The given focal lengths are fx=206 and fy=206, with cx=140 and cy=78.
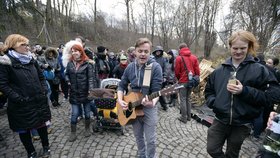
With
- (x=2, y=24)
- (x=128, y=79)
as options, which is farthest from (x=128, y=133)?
(x=2, y=24)

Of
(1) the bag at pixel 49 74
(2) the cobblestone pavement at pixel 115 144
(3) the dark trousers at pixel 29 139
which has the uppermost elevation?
(1) the bag at pixel 49 74

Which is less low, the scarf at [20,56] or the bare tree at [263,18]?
the bare tree at [263,18]

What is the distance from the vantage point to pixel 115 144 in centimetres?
436

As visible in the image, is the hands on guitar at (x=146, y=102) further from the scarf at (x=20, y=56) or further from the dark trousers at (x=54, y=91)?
the dark trousers at (x=54, y=91)

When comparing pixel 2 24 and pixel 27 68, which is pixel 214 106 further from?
pixel 2 24

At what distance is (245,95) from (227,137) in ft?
2.62

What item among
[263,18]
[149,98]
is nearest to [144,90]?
[149,98]

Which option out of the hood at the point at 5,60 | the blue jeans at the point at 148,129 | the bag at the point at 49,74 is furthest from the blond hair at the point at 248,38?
the bag at the point at 49,74

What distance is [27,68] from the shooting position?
3469mm

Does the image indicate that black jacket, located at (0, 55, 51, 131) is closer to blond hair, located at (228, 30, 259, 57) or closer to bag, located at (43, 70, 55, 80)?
bag, located at (43, 70, 55, 80)

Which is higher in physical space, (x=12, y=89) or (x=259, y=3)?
(x=259, y=3)

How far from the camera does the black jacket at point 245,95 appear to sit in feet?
7.97

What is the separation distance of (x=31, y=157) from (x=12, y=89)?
130 centimetres

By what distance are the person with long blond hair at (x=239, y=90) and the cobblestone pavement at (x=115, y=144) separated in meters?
1.60
